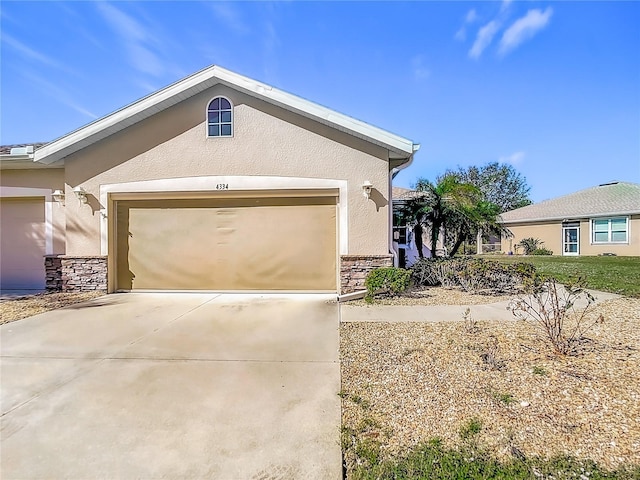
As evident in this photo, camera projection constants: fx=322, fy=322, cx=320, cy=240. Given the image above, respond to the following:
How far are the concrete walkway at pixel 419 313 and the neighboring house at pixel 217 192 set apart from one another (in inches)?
64.4

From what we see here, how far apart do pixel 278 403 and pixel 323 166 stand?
6.55 metres

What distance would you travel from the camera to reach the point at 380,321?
614cm

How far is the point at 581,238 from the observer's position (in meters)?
23.2

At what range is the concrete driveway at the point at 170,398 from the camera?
2582 mm

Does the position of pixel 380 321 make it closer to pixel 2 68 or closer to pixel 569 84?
pixel 2 68

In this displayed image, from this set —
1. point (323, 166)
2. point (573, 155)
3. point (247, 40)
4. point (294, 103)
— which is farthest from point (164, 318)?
point (573, 155)

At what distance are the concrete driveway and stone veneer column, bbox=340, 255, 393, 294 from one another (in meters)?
2.38

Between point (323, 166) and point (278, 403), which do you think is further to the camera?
point (323, 166)

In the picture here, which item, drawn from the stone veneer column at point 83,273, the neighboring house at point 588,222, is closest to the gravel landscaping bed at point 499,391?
the stone veneer column at point 83,273

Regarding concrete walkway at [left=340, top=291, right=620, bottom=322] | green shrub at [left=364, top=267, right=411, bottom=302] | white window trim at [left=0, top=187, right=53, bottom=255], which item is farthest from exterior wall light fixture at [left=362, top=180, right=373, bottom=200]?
white window trim at [left=0, top=187, right=53, bottom=255]

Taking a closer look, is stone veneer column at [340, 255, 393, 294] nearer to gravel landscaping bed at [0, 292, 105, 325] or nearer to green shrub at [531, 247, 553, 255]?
gravel landscaping bed at [0, 292, 105, 325]

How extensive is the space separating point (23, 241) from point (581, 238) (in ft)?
102

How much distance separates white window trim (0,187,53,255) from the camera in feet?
31.4

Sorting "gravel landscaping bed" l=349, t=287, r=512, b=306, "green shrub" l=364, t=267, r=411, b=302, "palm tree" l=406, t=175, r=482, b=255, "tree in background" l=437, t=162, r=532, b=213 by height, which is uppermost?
"tree in background" l=437, t=162, r=532, b=213
